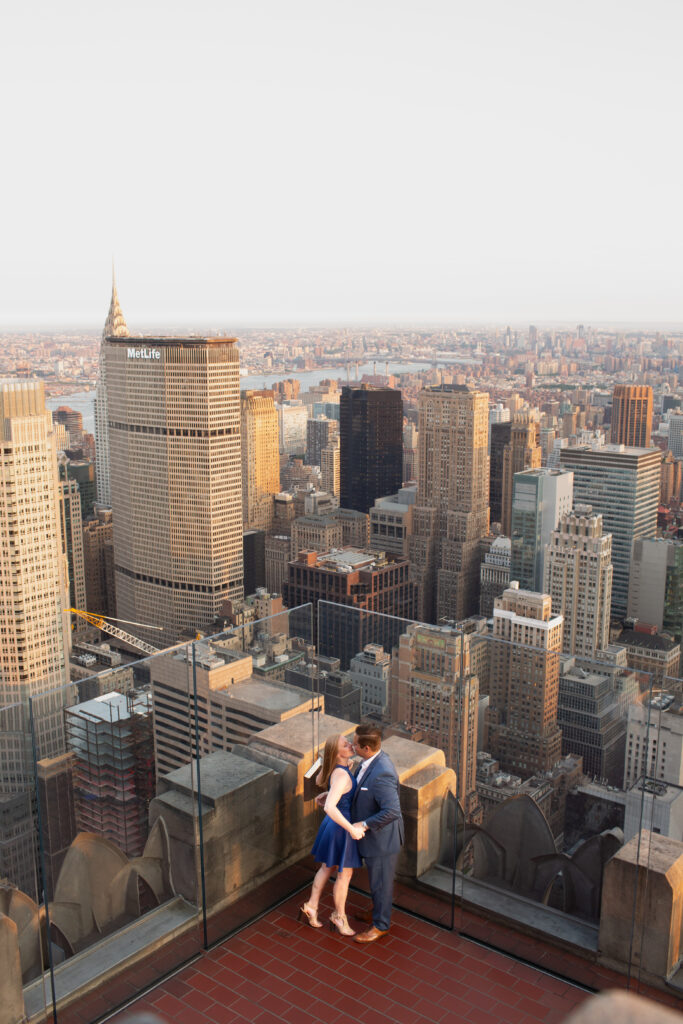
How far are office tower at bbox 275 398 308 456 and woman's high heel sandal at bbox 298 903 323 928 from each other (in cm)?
4787

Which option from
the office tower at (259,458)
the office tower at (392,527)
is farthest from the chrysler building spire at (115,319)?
the office tower at (392,527)

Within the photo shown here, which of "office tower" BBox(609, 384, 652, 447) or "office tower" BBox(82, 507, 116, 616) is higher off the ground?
"office tower" BBox(609, 384, 652, 447)

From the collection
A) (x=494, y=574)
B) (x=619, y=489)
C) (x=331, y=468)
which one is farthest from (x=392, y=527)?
(x=331, y=468)

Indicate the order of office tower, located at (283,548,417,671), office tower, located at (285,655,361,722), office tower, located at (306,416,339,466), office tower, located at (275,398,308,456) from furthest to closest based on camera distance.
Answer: office tower, located at (275,398,308,456)
office tower, located at (306,416,339,466)
office tower, located at (283,548,417,671)
office tower, located at (285,655,361,722)

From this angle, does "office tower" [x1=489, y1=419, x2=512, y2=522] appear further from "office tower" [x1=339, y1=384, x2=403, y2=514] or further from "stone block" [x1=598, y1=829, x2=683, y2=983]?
"stone block" [x1=598, y1=829, x2=683, y2=983]

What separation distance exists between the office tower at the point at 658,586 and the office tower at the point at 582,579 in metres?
4.84

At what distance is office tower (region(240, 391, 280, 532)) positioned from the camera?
4178 cm

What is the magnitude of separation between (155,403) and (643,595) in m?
18.6

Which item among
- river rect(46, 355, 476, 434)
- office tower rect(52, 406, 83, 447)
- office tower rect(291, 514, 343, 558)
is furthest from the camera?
office tower rect(52, 406, 83, 447)

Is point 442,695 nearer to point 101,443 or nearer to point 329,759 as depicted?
point 329,759

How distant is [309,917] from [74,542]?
32831 mm

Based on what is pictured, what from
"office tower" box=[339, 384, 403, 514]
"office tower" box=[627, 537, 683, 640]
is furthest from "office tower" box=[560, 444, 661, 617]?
"office tower" box=[339, 384, 403, 514]

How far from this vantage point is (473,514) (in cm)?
3900

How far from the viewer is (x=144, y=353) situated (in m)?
34.5
